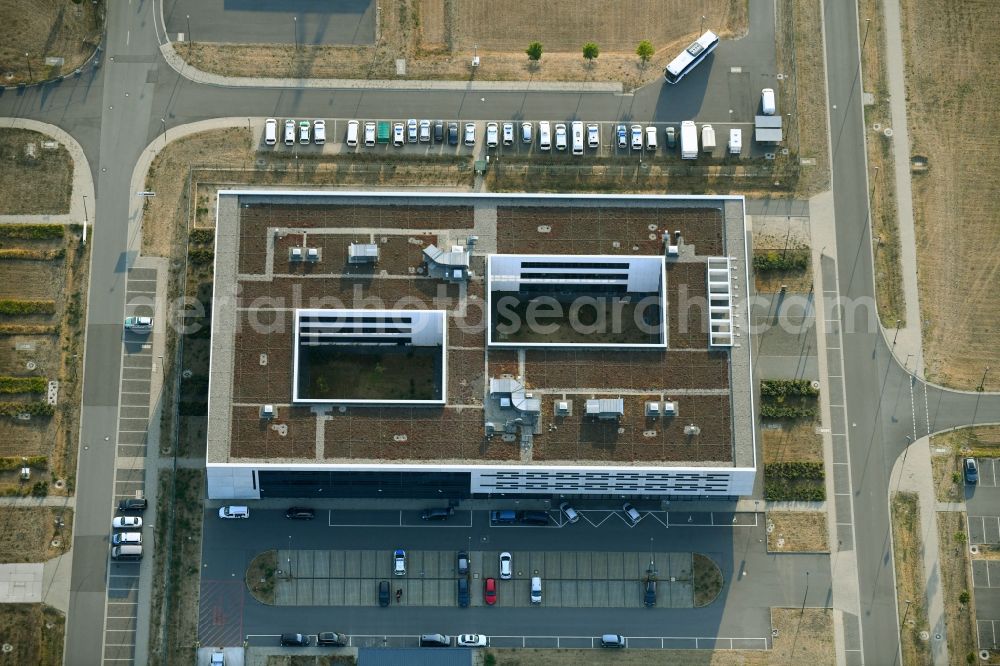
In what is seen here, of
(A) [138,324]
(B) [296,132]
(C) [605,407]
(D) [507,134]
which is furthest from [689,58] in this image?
(A) [138,324]

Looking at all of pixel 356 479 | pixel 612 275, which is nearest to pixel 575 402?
pixel 612 275

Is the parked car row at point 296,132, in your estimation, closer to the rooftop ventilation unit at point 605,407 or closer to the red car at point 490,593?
the rooftop ventilation unit at point 605,407

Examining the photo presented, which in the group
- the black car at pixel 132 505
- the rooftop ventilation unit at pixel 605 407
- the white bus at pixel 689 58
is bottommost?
the black car at pixel 132 505

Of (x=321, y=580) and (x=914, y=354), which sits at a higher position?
(x=914, y=354)

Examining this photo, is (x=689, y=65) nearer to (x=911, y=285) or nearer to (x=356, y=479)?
(x=911, y=285)

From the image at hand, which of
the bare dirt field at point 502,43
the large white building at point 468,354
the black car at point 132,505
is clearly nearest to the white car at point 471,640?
the large white building at point 468,354

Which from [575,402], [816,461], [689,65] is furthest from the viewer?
[689,65]

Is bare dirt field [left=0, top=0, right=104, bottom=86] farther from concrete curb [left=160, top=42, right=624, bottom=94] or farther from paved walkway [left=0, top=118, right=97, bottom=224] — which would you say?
concrete curb [left=160, top=42, right=624, bottom=94]
